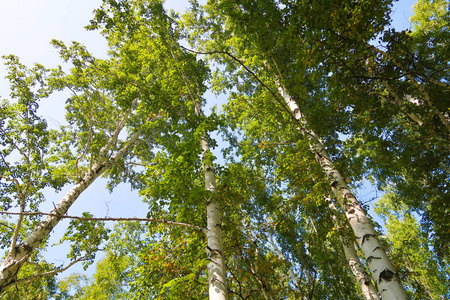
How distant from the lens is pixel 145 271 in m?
3.92

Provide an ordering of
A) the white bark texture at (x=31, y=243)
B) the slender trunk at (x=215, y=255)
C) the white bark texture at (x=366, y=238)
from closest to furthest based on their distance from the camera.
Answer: the slender trunk at (x=215, y=255), the white bark texture at (x=366, y=238), the white bark texture at (x=31, y=243)

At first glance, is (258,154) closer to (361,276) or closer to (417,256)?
(361,276)

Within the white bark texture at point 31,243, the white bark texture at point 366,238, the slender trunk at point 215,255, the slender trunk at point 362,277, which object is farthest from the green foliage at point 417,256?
the white bark texture at point 31,243

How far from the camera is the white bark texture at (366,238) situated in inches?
102

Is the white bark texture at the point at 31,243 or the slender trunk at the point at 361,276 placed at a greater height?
the white bark texture at the point at 31,243

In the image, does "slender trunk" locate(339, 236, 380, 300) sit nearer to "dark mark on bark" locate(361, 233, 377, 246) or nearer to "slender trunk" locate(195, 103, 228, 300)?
"dark mark on bark" locate(361, 233, 377, 246)

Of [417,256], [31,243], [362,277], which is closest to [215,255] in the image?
[362,277]

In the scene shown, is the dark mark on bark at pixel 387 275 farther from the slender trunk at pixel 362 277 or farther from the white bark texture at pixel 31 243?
the white bark texture at pixel 31 243

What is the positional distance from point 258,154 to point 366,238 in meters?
5.14

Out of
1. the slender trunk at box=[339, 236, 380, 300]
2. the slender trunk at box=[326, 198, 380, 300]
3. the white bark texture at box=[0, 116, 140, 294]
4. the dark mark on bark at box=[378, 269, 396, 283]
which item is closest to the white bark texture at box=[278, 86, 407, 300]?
the dark mark on bark at box=[378, 269, 396, 283]

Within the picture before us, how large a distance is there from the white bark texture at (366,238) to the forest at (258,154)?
19mm

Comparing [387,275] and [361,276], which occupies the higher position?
[361,276]

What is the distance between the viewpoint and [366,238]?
3121 mm

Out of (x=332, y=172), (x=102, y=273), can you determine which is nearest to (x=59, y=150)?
(x=102, y=273)
